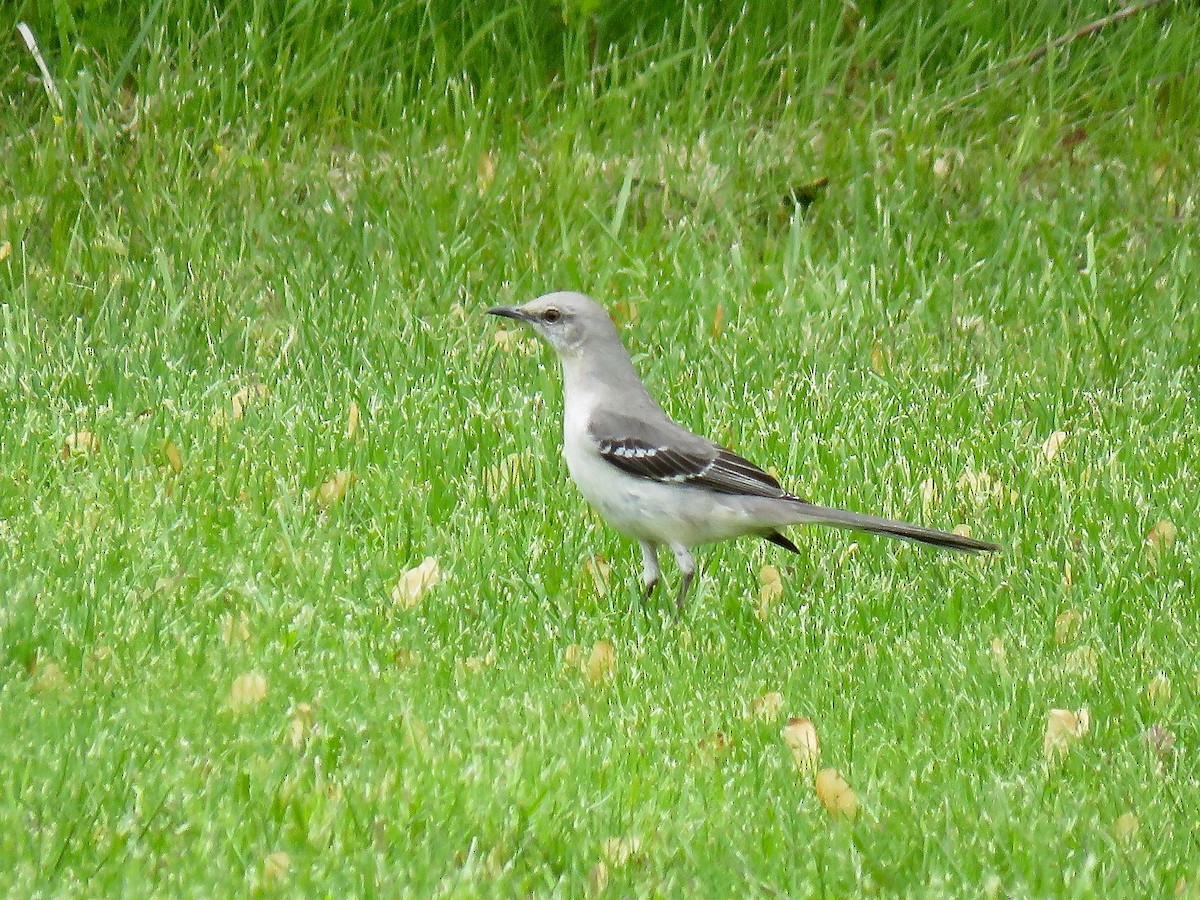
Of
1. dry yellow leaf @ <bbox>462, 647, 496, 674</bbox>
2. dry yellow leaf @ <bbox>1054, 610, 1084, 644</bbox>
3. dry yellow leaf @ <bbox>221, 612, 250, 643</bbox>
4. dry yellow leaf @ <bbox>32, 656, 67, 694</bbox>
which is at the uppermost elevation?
dry yellow leaf @ <bbox>1054, 610, 1084, 644</bbox>

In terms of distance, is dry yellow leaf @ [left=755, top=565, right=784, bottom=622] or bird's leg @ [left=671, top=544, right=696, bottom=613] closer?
dry yellow leaf @ [left=755, top=565, right=784, bottom=622]

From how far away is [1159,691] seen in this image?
16.2 feet

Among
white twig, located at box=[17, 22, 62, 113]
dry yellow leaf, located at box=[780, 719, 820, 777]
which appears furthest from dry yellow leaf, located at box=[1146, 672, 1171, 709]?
white twig, located at box=[17, 22, 62, 113]

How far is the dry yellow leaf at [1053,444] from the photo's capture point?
22.9 feet

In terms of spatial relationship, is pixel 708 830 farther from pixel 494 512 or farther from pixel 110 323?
pixel 110 323

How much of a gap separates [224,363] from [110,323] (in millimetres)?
624

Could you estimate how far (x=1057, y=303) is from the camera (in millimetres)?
8797

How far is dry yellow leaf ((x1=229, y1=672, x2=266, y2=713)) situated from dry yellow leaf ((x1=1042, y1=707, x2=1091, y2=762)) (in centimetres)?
210

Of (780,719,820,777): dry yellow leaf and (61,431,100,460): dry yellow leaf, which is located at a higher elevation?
(780,719,820,777): dry yellow leaf

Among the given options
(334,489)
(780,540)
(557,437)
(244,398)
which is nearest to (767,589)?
(780,540)

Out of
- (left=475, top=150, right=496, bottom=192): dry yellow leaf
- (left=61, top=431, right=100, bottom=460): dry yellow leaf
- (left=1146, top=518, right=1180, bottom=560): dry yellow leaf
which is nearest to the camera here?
(left=1146, top=518, right=1180, bottom=560): dry yellow leaf

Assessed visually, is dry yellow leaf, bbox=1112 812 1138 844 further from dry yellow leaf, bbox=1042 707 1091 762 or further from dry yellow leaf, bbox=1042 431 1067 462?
dry yellow leaf, bbox=1042 431 1067 462

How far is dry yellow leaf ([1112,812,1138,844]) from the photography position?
13.5 ft

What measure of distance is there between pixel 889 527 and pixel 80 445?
312cm
